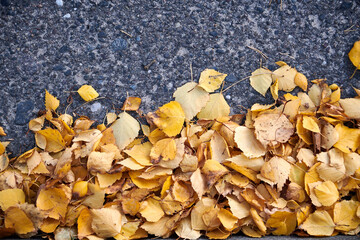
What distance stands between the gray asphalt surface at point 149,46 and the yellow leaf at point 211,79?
0.05m

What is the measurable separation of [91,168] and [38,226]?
1.07 feet

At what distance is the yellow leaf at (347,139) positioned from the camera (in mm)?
1565

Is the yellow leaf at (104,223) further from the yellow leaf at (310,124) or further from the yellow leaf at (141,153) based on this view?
the yellow leaf at (310,124)

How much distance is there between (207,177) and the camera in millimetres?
1495

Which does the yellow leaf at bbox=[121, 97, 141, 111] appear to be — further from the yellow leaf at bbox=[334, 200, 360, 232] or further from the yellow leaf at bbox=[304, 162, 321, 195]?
the yellow leaf at bbox=[334, 200, 360, 232]

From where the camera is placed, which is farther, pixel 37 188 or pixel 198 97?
pixel 198 97

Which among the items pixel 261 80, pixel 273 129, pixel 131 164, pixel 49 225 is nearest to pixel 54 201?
pixel 49 225

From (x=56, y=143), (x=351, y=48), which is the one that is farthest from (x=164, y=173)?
(x=351, y=48)

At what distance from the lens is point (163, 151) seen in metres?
1.52

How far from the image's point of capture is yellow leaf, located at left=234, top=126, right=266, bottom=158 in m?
1.51

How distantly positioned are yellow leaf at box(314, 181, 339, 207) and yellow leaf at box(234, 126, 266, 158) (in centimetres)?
29

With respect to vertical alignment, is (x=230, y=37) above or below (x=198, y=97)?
above

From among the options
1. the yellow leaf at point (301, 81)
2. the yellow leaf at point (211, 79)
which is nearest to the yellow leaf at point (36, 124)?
the yellow leaf at point (211, 79)

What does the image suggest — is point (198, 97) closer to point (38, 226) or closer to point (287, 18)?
point (287, 18)
